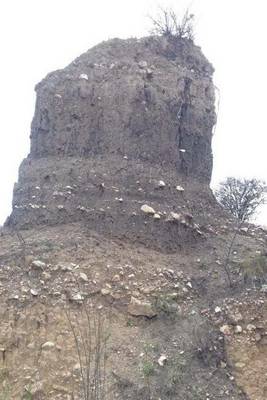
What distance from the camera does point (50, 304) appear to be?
31.2ft

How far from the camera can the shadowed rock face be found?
1171 cm

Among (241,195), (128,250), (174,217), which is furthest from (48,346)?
(241,195)

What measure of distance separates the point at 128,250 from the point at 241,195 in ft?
33.3

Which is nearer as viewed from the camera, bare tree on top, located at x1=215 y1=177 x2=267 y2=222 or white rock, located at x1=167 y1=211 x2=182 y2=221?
white rock, located at x1=167 y1=211 x2=182 y2=221

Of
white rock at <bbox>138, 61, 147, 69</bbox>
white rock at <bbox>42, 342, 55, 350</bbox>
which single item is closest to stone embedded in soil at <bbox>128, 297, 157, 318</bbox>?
white rock at <bbox>42, 342, 55, 350</bbox>

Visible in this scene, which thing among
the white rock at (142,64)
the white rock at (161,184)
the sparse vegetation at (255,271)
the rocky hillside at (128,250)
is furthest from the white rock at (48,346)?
the white rock at (142,64)

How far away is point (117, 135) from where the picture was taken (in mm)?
12469

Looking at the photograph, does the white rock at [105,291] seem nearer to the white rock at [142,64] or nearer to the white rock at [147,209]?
the white rock at [147,209]

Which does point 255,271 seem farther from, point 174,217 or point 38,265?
point 38,265

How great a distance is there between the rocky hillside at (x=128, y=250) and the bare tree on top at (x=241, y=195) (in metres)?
6.75

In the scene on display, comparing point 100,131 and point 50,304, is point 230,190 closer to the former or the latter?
point 100,131

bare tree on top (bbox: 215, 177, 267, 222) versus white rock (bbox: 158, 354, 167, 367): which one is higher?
bare tree on top (bbox: 215, 177, 267, 222)

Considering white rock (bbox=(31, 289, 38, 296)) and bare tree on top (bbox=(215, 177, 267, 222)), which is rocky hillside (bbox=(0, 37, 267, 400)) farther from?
bare tree on top (bbox=(215, 177, 267, 222))

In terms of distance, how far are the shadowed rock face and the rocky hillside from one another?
0.09ft
